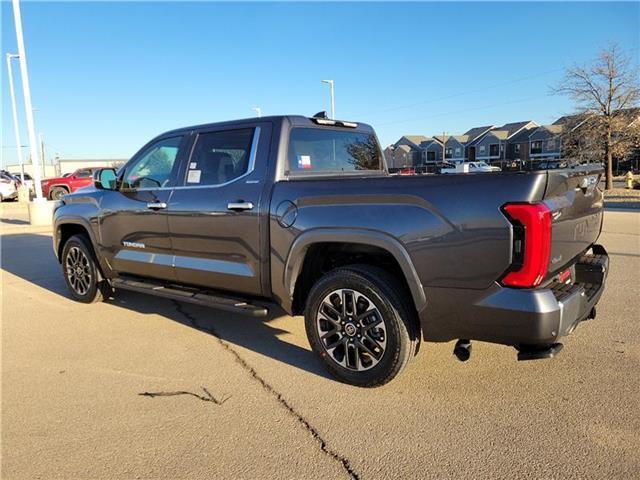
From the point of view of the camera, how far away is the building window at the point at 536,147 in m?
64.7

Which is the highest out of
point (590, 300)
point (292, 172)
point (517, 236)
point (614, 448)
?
point (292, 172)

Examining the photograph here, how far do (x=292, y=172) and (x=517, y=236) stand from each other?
1.88 meters

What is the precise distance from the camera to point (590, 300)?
3.24 metres

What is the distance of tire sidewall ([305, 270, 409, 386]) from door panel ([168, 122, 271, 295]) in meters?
0.60

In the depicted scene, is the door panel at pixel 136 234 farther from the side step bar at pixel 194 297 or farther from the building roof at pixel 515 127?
the building roof at pixel 515 127

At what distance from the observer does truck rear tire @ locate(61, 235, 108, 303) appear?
5539mm

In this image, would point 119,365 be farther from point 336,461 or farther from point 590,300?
point 590,300

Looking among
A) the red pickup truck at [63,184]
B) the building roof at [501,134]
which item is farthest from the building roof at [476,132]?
the red pickup truck at [63,184]

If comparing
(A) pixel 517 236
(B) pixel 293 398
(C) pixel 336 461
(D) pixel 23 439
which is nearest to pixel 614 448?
(A) pixel 517 236

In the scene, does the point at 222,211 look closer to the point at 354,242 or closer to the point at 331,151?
the point at 331,151

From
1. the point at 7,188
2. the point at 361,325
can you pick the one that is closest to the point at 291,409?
the point at 361,325

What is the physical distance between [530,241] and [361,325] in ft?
4.10

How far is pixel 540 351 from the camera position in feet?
9.18

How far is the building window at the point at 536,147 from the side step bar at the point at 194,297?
224 ft
